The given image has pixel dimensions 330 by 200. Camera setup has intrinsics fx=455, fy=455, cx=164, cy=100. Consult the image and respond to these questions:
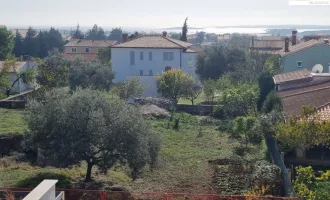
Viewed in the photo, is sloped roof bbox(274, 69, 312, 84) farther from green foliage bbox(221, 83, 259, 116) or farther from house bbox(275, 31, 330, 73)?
house bbox(275, 31, 330, 73)

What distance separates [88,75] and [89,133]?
70.9 feet

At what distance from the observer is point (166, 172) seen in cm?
1908

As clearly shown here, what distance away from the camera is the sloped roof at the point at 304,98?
71.8 ft

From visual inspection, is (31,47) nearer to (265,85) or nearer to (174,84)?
(174,84)

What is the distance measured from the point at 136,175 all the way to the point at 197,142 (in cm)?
806

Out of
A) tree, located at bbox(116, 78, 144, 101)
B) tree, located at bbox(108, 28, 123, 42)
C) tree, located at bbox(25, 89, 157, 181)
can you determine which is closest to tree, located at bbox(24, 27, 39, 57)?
tree, located at bbox(116, 78, 144, 101)

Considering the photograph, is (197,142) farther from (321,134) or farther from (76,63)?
(76,63)

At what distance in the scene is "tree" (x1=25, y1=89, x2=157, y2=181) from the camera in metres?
15.8

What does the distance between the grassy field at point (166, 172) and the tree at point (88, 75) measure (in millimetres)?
11898

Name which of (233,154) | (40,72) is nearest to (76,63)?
(40,72)

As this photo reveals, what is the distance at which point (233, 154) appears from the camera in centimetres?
2156

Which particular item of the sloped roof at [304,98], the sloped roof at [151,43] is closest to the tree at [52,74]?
the sloped roof at [151,43]

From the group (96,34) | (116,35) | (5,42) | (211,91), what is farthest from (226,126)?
(116,35)

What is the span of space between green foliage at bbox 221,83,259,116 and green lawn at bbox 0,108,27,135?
42.4 feet
